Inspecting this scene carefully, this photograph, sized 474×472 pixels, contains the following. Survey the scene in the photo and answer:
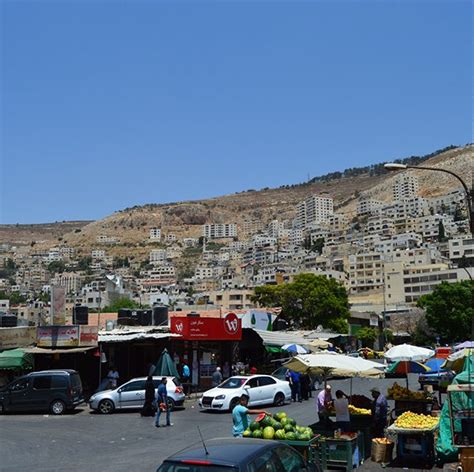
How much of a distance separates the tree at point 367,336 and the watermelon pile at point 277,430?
208ft

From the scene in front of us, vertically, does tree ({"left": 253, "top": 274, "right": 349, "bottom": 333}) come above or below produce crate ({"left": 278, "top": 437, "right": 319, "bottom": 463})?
above

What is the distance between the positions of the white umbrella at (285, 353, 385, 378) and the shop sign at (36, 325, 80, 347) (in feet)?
51.6

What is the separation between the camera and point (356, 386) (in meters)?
36.5

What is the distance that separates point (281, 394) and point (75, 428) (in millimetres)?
8523

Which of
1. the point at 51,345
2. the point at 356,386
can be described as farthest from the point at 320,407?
the point at 356,386

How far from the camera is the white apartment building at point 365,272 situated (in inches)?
6165

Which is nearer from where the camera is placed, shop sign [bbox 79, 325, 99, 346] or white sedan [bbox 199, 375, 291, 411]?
white sedan [bbox 199, 375, 291, 411]

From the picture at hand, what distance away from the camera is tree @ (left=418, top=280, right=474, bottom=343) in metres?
74.5

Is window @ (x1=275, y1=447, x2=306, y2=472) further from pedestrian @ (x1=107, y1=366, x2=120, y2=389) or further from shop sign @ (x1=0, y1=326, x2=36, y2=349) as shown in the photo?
shop sign @ (x1=0, y1=326, x2=36, y2=349)

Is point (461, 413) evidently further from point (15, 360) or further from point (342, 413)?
point (15, 360)

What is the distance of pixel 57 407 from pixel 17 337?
7.23 metres

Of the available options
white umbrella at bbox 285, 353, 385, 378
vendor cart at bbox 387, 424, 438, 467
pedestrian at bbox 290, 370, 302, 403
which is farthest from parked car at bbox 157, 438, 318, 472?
pedestrian at bbox 290, 370, 302, 403

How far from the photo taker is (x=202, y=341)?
33406mm

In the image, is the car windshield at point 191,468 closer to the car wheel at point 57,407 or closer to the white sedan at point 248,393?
the white sedan at point 248,393
